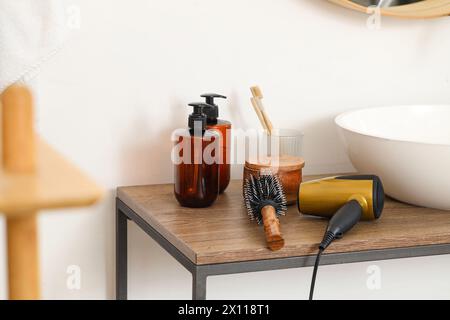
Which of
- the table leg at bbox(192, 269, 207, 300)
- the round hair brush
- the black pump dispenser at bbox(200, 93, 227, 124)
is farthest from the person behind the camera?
the black pump dispenser at bbox(200, 93, 227, 124)

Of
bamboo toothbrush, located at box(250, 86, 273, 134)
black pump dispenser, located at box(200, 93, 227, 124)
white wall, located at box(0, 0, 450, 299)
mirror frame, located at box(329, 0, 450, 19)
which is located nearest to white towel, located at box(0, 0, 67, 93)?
white wall, located at box(0, 0, 450, 299)

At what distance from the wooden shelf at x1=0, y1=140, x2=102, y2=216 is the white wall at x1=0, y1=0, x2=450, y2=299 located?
779 millimetres

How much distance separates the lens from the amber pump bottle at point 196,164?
1232mm

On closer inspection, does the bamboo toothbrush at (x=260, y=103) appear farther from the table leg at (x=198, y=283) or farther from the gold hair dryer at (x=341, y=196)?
the table leg at (x=198, y=283)

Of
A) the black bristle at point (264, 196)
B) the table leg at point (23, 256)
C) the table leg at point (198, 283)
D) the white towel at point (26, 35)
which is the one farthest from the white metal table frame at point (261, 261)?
the table leg at point (23, 256)

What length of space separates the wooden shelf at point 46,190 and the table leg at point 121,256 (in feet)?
2.69

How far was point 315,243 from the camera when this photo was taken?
43.7 inches

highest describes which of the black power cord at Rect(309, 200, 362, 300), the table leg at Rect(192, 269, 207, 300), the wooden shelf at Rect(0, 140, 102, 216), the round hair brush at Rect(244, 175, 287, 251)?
the wooden shelf at Rect(0, 140, 102, 216)

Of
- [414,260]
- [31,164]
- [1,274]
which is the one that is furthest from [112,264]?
[31,164]

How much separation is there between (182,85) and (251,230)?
0.38 m

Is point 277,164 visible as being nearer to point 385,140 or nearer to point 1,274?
point 385,140

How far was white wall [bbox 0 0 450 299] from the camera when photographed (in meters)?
1.36

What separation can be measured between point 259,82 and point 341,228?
17.6 inches

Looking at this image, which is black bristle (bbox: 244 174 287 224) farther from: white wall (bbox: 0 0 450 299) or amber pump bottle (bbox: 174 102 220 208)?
white wall (bbox: 0 0 450 299)
